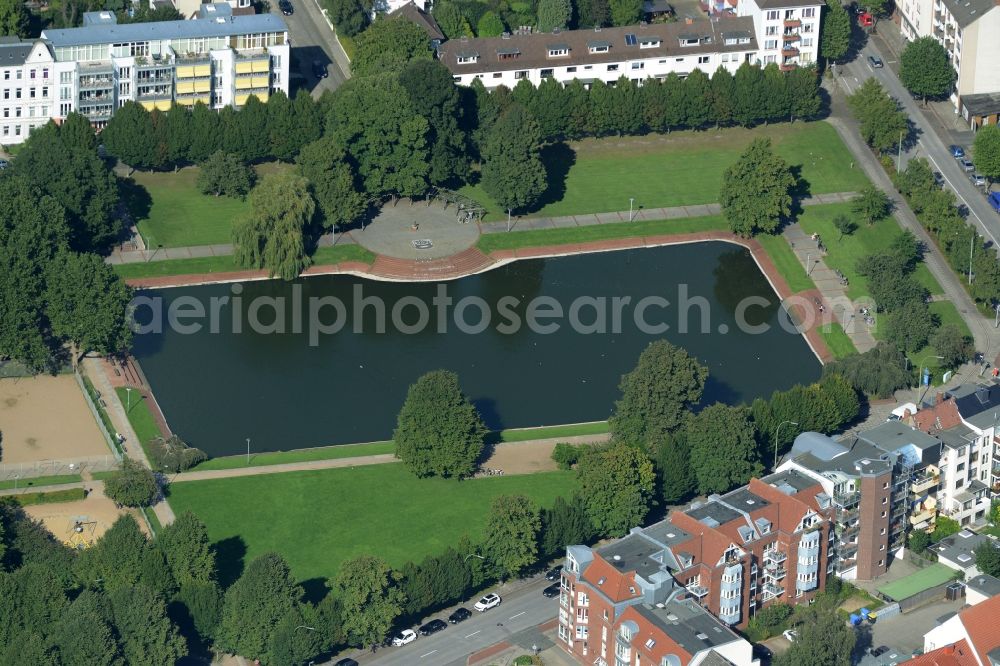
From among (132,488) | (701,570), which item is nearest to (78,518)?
(132,488)

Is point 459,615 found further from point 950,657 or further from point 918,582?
point 950,657

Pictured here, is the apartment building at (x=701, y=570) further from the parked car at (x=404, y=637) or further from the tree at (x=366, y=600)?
the tree at (x=366, y=600)

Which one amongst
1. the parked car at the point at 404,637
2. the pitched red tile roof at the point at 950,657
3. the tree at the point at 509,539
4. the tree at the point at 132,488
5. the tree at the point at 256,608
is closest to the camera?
the pitched red tile roof at the point at 950,657

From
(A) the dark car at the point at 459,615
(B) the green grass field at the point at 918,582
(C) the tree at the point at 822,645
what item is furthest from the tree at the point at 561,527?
(B) the green grass field at the point at 918,582

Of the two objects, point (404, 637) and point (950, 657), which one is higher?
point (950, 657)

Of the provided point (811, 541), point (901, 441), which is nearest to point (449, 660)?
point (811, 541)

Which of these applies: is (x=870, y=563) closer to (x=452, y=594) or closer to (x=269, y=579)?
(x=452, y=594)
